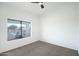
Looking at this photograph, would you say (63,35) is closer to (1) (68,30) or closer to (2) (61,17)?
(1) (68,30)

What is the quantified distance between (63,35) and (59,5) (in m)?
1.97

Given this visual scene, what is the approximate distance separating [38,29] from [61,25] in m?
1.96

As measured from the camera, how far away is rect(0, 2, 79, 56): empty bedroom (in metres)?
3.32

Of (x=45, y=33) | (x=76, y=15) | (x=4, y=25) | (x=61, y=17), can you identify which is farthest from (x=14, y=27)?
(x=76, y=15)

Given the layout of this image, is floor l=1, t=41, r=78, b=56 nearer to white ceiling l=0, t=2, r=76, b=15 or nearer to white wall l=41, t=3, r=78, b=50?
white wall l=41, t=3, r=78, b=50

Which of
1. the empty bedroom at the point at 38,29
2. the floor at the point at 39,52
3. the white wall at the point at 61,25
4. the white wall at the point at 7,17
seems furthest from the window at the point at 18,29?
the white wall at the point at 61,25

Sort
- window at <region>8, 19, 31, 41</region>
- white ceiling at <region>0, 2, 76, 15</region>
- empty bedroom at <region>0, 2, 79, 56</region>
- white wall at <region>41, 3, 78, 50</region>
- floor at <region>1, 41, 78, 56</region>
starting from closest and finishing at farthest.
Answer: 1. floor at <region>1, 41, 78, 56</region>
2. empty bedroom at <region>0, 2, 79, 56</region>
3. white ceiling at <region>0, 2, 76, 15</region>
4. window at <region>8, 19, 31, 41</region>
5. white wall at <region>41, 3, 78, 50</region>

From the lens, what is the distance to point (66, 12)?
428cm

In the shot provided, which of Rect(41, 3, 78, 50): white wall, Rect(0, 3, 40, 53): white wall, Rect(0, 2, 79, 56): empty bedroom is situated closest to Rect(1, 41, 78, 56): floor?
Rect(0, 2, 79, 56): empty bedroom

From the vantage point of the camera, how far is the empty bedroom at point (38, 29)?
3.32m

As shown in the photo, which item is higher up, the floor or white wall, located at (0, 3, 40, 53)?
white wall, located at (0, 3, 40, 53)

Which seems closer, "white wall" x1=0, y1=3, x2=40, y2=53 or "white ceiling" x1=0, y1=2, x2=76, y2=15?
"white wall" x1=0, y1=3, x2=40, y2=53

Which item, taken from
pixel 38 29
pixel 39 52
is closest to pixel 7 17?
pixel 39 52

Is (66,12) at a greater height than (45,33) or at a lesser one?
greater
